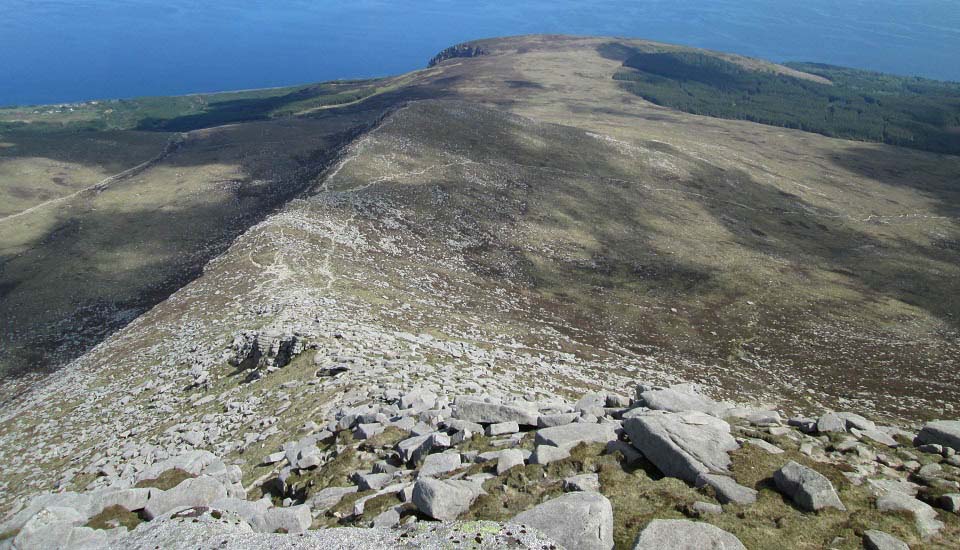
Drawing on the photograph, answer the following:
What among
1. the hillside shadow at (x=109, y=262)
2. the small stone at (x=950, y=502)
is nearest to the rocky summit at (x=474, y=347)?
the small stone at (x=950, y=502)

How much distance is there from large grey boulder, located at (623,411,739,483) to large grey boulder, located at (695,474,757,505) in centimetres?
25

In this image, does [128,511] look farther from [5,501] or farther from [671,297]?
[671,297]

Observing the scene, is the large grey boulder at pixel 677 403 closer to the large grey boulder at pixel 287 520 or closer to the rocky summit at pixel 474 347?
the rocky summit at pixel 474 347

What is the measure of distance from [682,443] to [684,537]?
4.13 meters

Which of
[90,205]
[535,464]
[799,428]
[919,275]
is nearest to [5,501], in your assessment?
[535,464]

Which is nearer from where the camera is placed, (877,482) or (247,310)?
(877,482)

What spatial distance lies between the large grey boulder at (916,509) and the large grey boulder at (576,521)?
22.2 ft

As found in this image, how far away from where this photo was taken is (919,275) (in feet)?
210

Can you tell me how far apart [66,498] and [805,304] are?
180 feet

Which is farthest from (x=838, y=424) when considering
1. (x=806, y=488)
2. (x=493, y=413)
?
(x=493, y=413)

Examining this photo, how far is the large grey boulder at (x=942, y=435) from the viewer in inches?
675

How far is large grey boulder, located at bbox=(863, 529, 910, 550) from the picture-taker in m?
11.4

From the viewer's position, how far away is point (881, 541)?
37.7ft

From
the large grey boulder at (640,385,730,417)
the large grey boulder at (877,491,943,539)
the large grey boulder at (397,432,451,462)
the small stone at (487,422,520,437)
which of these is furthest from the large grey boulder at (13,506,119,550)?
the large grey boulder at (877,491,943,539)
